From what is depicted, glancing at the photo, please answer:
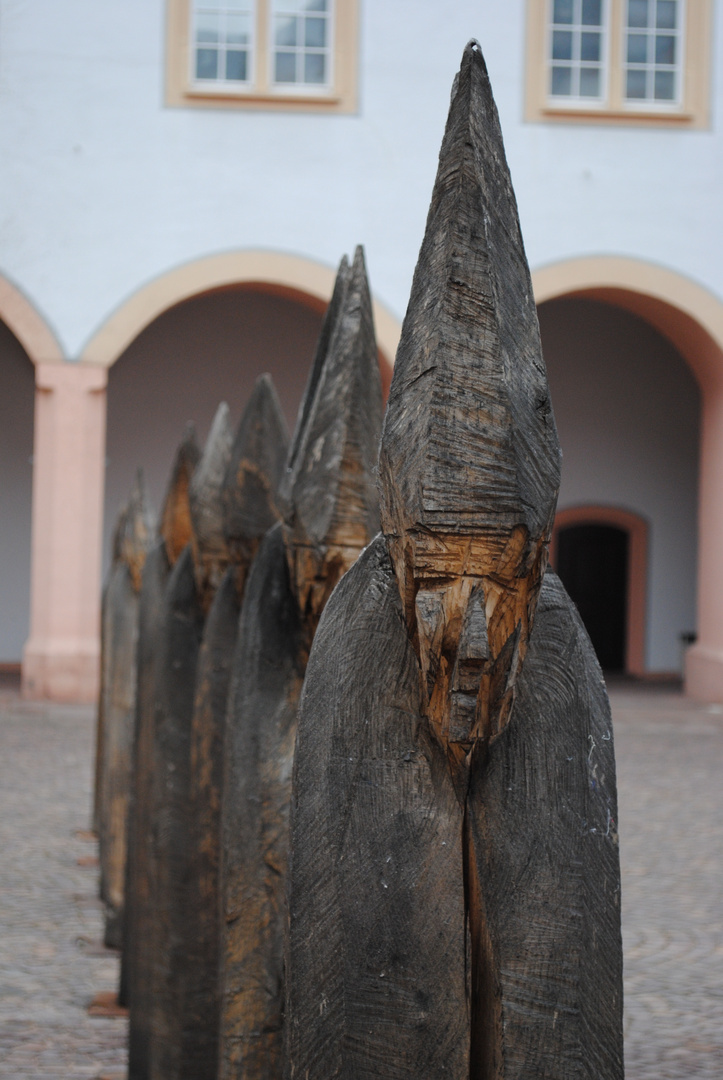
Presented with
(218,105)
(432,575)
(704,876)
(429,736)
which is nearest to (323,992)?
(429,736)

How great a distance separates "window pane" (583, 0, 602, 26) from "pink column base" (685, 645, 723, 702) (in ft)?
21.1

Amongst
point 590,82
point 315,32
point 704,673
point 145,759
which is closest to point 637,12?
point 590,82

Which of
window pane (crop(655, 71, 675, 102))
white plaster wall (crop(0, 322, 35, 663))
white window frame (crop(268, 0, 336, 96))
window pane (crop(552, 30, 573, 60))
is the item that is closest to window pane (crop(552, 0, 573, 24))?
window pane (crop(552, 30, 573, 60))

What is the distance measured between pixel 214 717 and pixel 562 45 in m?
12.5

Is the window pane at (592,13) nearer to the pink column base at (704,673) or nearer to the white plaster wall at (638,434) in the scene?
the white plaster wall at (638,434)

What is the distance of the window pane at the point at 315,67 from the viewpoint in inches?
528

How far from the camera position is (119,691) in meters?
5.52

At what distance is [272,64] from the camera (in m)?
13.3

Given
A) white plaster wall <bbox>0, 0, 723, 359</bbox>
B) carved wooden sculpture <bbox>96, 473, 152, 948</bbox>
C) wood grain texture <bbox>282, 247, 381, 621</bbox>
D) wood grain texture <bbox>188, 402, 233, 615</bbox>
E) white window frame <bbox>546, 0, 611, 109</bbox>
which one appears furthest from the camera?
white window frame <bbox>546, 0, 611, 109</bbox>

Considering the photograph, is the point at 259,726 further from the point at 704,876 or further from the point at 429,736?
the point at 704,876

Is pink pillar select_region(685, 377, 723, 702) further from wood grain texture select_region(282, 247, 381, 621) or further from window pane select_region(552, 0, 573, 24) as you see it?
wood grain texture select_region(282, 247, 381, 621)

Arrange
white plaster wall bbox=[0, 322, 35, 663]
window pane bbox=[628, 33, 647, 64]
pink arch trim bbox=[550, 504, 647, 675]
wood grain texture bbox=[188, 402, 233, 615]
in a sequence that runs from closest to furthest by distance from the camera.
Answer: wood grain texture bbox=[188, 402, 233, 615] < window pane bbox=[628, 33, 647, 64] < white plaster wall bbox=[0, 322, 35, 663] < pink arch trim bbox=[550, 504, 647, 675]

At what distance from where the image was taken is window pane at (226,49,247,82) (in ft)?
43.8

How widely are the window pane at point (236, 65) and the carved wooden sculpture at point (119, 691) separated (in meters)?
8.25
